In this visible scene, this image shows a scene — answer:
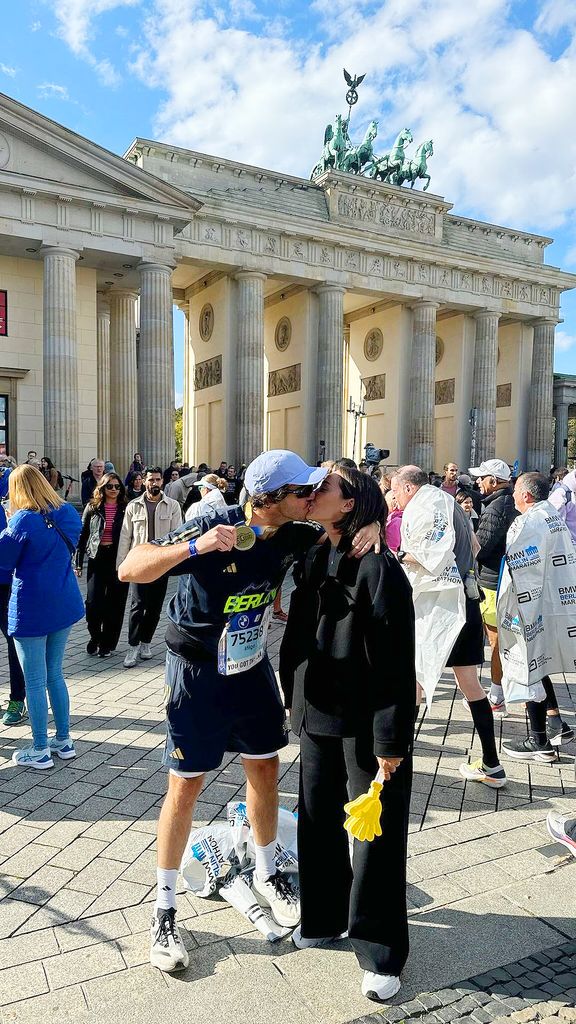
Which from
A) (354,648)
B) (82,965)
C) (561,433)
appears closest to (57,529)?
(82,965)

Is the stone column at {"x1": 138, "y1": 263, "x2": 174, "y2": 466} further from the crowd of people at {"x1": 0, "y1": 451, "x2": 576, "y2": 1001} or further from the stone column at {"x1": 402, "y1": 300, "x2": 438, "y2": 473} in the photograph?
the crowd of people at {"x1": 0, "y1": 451, "x2": 576, "y2": 1001}

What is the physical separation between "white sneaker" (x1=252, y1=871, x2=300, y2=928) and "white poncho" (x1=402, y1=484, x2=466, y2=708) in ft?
6.04

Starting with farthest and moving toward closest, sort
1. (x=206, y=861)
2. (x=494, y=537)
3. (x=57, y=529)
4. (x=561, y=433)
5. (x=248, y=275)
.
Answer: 1. (x=561, y=433)
2. (x=248, y=275)
3. (x=494, y=537)
4. (x=57, y=529)
5. (x=206, y=861)

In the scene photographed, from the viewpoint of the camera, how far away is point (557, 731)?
533 centimetres

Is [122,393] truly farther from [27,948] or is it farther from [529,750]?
[27,948]

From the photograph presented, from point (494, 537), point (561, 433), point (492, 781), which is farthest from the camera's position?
point (561, 433)

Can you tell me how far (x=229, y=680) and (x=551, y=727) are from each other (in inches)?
137

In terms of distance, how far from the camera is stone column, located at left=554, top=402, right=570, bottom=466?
1649 inches

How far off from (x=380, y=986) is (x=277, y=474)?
195 centimetres

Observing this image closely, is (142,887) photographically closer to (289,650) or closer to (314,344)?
(289,650)

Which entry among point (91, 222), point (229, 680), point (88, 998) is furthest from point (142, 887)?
point (91, 222)

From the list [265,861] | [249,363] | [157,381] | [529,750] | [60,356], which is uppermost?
[249,363]

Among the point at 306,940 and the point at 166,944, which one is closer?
the point at 166,944

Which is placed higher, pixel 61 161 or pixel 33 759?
pixel 61 161
